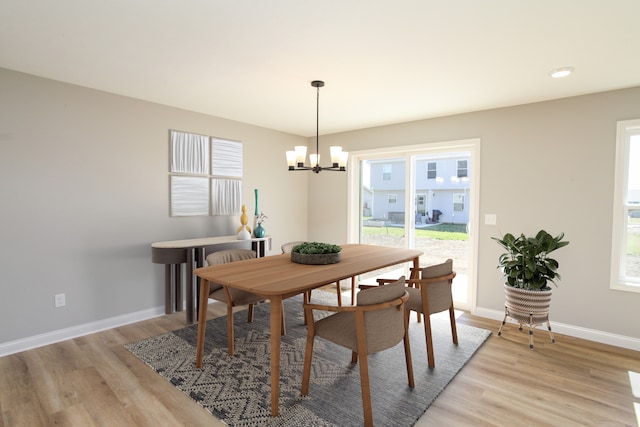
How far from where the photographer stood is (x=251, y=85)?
305 centimetres

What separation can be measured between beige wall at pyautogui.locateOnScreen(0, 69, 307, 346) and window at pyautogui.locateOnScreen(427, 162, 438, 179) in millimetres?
2854

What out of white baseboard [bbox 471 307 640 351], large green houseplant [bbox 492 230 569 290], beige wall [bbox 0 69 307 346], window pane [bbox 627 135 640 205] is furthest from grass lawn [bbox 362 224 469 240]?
beige wall [bbox 0 69 307 346]

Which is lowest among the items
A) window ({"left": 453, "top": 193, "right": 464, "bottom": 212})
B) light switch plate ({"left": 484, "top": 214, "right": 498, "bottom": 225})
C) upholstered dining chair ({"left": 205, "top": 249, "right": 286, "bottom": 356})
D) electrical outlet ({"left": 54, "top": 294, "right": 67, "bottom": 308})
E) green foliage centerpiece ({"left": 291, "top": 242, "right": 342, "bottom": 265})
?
electrical outlet ({"left": 54, "top": 294, "right": 67, "bottom": 308})

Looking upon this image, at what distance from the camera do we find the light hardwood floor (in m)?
2.03

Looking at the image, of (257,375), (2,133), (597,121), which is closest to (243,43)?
(2,133)

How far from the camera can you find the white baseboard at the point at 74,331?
2.83 metres

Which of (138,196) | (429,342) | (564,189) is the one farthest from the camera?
(138,196)

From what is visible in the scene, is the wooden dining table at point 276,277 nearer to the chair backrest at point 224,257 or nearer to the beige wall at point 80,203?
the chair backrest at point 224,257

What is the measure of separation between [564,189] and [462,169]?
1.09 meters

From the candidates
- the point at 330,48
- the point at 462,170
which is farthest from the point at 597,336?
the point at 330,48

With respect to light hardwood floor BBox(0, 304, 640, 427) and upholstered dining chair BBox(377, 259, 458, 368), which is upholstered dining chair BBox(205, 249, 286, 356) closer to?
light hardwood floor BBox(0, 304, 640, 427)

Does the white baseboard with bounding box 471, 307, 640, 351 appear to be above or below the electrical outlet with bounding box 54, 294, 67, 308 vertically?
below

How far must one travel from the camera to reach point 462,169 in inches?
163

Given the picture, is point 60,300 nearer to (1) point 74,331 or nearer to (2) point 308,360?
(1) point 74,331
